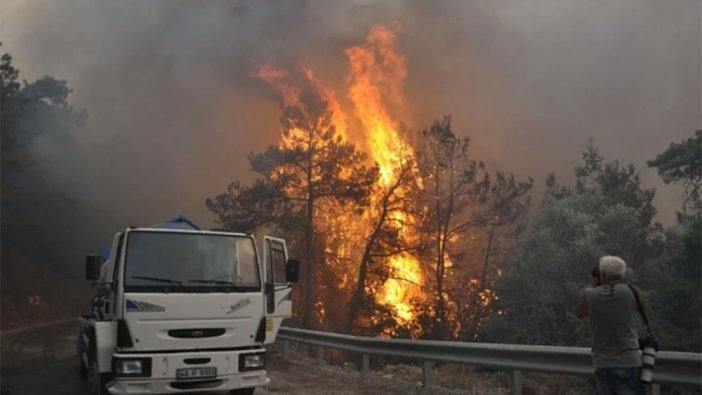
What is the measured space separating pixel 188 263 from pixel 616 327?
5.67 metres

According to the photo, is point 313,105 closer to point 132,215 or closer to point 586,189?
point 586,189

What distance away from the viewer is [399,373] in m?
11.7

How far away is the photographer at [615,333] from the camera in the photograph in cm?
454

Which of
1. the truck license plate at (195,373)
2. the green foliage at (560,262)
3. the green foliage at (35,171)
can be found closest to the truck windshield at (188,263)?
the truck license plate at (195,373)

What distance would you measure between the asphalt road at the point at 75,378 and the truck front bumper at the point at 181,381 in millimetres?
1802

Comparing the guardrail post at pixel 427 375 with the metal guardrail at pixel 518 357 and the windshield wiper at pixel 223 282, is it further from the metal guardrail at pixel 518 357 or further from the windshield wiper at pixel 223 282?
the windshield wiper at pixel 223 282

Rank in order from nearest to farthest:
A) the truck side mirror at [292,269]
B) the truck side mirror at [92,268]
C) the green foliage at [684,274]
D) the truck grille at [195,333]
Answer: the truck grille at [195,333]
the truck side mirror at [92,268]
the truck side mirror at [292,269]
the green foliage at [684,274]

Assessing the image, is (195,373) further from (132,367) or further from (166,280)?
(166,280)

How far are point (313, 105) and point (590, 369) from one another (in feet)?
89.1

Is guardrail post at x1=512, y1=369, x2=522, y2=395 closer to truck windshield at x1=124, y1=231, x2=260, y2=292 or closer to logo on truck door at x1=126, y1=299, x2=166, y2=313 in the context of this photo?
truck windshield at x1=124, y1=231, x2=260, y2=292

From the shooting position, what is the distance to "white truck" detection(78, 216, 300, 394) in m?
7.30

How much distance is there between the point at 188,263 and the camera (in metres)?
7.98

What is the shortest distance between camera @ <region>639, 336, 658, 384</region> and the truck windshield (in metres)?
5.26

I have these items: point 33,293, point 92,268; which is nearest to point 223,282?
point 92,268
